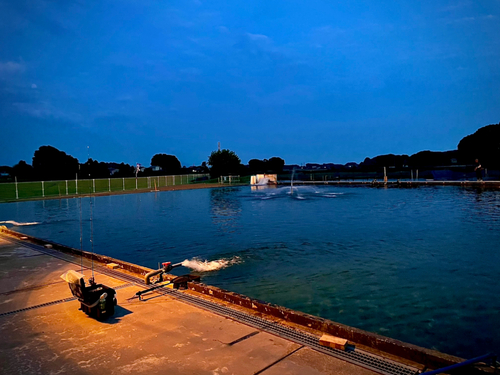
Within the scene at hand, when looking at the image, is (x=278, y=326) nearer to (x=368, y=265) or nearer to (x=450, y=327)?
(x=450, y=327)

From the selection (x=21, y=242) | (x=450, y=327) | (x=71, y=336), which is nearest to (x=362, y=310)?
(x=450, y=327)

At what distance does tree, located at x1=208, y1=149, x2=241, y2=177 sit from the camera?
62406 mm

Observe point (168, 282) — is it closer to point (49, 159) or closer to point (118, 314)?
point (118, 314)

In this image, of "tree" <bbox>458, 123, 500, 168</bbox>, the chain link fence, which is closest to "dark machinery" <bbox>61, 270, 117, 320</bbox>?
the chain link fence

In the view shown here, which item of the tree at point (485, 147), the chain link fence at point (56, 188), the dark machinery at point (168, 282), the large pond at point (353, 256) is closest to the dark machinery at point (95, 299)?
the dark machinery at point (168, 282)

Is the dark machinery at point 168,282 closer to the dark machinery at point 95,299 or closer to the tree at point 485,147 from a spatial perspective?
the dark machinery at point 95,299

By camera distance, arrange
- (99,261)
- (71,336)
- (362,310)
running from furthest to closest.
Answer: (99,261)
(362,310)
(71,336)

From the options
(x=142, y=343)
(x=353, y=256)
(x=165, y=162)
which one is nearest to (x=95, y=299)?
(x=142, y=343)

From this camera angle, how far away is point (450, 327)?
5922 millimetres

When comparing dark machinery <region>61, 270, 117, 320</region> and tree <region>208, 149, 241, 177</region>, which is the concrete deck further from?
tree <region>208, 149, 241, 177</region>

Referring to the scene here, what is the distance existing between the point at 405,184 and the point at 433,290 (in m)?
34.8

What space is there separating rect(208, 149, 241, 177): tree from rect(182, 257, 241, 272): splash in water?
172ft

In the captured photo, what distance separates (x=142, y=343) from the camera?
4.35m

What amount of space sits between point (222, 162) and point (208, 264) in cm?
5311
